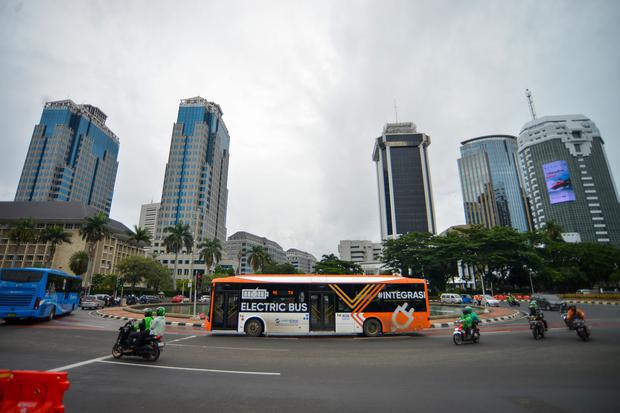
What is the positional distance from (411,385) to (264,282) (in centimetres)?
1063

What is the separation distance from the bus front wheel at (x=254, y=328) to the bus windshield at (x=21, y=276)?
1324 centimetres

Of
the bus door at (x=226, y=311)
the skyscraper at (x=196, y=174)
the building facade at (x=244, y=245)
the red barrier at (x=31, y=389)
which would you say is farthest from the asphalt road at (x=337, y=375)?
the building facade at (x=244, y=245)

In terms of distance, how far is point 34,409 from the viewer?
371 cm

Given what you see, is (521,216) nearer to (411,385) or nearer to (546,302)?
(546,302)

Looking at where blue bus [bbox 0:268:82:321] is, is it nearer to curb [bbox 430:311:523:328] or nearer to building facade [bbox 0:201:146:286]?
curb [bbox 430:311:523:328]

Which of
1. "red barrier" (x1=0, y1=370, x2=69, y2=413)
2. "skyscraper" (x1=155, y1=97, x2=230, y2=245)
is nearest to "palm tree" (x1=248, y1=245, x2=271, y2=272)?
"skyscraper" (x1=155, y1=97, x2=230, y2=245)

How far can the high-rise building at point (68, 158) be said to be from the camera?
393 ft

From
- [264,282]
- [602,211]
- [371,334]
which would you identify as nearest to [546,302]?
[371,334]

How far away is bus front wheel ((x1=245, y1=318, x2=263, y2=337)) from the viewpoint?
16.0 m

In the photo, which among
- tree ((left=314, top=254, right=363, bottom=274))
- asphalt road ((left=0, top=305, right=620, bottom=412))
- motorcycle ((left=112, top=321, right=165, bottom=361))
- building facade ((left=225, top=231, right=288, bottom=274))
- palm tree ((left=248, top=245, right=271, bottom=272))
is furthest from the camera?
building facade ((left=225, top=231, right=288, bottom=274))

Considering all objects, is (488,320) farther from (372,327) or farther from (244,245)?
(244,245)

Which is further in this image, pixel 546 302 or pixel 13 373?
pixel 546 302

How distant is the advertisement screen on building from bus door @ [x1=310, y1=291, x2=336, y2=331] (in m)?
153

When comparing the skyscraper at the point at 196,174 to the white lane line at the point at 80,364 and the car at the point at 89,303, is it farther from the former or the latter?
the white lane line at the point at 80,364
